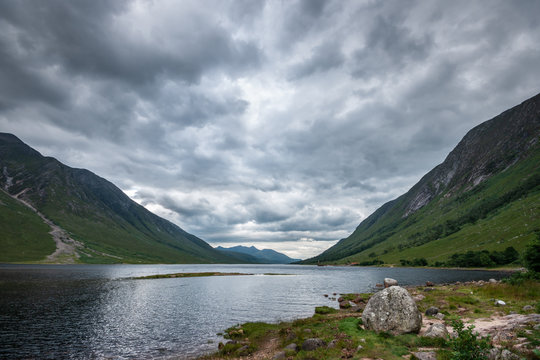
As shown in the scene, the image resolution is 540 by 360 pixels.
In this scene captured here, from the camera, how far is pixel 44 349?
1292 inches

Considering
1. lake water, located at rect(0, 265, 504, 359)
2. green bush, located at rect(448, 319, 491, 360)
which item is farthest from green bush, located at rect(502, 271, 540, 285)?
green bush, located at rect(448, 319, 491, 360)

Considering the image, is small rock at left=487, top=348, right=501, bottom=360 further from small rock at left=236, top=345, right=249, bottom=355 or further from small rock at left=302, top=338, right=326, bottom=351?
small rock at left=236, top=345, right=249, bottom=355

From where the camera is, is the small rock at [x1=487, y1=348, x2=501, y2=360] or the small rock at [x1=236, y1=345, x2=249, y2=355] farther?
the small rock at [x1=236, y1=345, x2=249, y2=355]

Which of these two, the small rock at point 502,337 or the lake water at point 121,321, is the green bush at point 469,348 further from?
the lake water at point 121,321

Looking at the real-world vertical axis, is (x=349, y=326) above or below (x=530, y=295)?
below

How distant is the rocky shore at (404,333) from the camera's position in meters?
18.1

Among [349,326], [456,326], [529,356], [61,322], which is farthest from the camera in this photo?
[61,322]

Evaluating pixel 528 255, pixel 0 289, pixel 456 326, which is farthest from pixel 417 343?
pixel 0 289

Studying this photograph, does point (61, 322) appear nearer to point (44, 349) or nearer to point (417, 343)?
point (44, 349)

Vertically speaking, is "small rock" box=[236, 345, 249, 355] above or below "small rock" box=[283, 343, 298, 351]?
below

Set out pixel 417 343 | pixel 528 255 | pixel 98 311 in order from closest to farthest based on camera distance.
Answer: pixel 417 343 < pixel 98 311 < pixel 528 255

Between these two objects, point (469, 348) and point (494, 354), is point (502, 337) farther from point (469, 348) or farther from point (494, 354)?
point (469, 348)

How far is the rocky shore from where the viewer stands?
18078 mm

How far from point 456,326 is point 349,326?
1703cm
